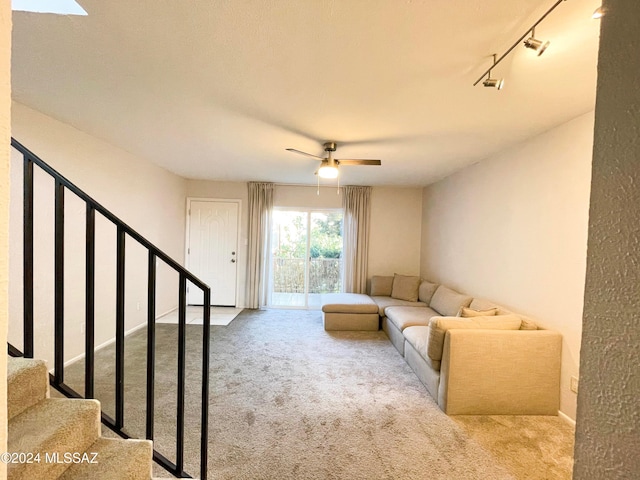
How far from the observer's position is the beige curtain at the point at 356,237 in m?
5.50

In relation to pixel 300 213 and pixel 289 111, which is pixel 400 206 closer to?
pixel 300 213

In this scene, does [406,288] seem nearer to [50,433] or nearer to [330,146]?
[330,146]

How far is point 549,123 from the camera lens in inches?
97.0

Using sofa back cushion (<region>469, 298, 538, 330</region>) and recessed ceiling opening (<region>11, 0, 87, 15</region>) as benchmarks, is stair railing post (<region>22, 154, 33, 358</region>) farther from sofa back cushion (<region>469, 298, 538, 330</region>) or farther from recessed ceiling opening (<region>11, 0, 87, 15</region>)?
sofa back cushion (<region>469, 298, 538, 330</region>)

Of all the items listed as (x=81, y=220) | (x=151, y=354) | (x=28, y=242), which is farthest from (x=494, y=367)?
(x=81, y=220)

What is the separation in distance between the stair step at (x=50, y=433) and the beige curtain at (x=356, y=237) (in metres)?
4.39

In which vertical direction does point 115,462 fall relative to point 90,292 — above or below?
below

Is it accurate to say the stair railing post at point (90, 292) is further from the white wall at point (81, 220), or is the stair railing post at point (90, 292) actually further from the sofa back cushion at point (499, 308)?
the sofa back cushion at point (499, 308)

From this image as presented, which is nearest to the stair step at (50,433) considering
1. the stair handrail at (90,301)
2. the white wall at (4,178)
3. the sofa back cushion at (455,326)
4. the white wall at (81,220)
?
the stair handrail at (90,301)

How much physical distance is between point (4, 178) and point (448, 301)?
408cm

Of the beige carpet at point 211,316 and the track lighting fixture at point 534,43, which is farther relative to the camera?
the beige carpet at point 211,316

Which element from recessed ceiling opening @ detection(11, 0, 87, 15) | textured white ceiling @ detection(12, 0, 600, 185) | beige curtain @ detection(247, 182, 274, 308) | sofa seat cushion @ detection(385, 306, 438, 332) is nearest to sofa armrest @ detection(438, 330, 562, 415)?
sofa seat cushion @ detection(385, 306, 438, 332)

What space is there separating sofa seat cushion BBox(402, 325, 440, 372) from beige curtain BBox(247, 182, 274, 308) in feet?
9.85

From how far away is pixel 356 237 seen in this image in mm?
5508
